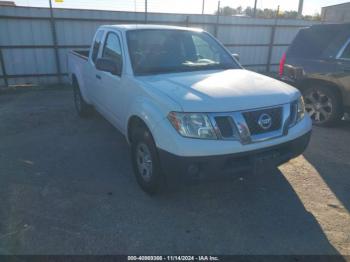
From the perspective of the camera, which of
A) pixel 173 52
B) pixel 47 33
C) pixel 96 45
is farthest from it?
pixel 47 33

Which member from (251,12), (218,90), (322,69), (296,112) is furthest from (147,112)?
(251,12)

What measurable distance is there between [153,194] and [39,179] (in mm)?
1603

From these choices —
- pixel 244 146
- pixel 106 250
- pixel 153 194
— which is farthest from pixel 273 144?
pixel 106 250

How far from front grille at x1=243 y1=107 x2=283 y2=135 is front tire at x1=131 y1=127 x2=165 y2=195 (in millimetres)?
964

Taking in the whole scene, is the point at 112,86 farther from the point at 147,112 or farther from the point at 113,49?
the point at 147,112

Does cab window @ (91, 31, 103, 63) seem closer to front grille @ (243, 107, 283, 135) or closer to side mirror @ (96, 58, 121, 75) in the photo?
side mirror @ (96, 58, 121, 75)

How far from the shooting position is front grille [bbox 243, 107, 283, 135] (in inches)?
112

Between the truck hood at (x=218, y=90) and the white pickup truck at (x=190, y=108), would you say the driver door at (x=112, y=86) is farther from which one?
the truck hood at (x=218, y=90)

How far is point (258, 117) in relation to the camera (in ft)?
9.45

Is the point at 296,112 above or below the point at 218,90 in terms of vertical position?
below

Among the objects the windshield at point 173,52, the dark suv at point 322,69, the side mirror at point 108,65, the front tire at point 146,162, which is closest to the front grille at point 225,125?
the front tire at point 146,162

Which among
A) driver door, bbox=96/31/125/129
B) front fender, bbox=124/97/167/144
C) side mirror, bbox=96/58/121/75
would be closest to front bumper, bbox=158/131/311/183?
front fender, bbox=124/97/167/144

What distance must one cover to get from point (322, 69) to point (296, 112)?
2740mm

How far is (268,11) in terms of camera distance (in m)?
17.0
